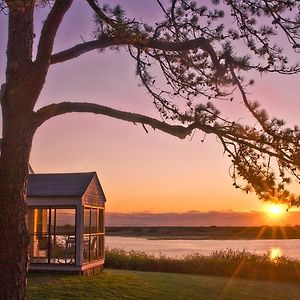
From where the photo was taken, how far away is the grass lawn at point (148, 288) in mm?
12914

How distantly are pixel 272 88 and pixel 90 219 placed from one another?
11461 millimetres

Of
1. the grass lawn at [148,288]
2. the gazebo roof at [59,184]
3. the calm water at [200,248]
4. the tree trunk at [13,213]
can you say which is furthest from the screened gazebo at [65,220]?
the calm water at [200,248]

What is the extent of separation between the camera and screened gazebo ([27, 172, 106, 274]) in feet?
52.4

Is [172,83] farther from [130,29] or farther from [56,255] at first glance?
[56,255]

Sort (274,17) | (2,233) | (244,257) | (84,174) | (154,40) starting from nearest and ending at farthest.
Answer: (2,233), (274,17), (154,40), (84,174), (244,257)

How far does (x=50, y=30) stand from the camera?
6.29 meters

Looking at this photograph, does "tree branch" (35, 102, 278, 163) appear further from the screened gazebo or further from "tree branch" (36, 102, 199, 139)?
the screened gazebo

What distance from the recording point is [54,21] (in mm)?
6309

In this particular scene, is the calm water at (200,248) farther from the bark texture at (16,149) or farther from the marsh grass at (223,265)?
the bark texture at (16,149)

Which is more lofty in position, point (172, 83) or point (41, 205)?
point (172, 83)

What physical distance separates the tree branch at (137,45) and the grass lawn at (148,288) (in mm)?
6851

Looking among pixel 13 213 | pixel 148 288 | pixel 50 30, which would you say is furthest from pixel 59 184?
pixel 13 213

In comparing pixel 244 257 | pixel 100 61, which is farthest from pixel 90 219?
pixel 100 61

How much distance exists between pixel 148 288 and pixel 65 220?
5.43 metres
